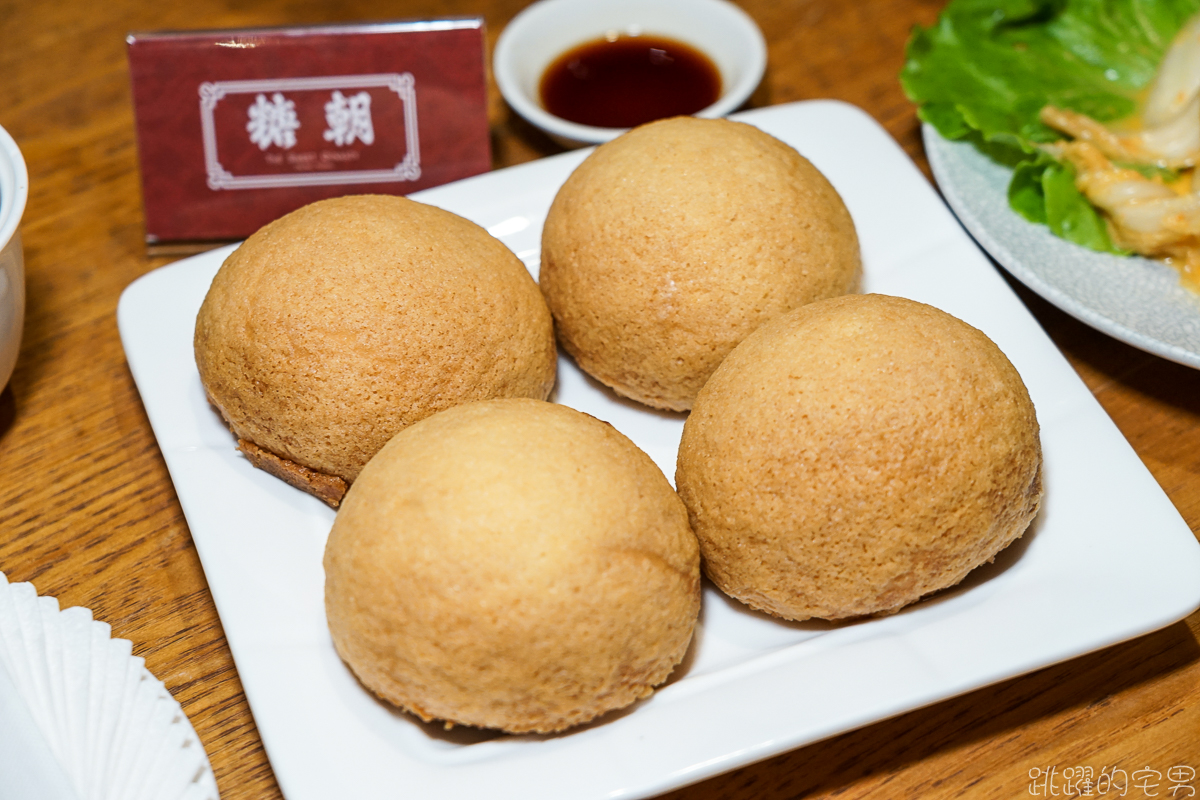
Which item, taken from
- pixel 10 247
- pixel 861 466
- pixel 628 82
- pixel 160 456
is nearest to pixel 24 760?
pixel 160 456

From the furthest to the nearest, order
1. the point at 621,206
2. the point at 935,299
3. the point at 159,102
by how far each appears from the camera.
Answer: the point at 159,102
the point at 935,299
the point at 621,206

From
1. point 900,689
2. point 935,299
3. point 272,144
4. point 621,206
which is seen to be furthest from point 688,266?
point 272,144

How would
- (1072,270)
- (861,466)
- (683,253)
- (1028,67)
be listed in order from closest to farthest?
1. (861,466)
2. (683,253)
3. (1072,270)
4. (1028,67)

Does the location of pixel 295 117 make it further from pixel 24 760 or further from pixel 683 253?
pixel 24 760

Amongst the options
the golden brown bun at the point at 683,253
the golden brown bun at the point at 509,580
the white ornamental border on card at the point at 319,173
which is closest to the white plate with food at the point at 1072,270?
the golden brown bun at the point at 683,253

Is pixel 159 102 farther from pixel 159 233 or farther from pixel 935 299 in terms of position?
pixel 935 299

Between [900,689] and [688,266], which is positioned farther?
[688,266]
